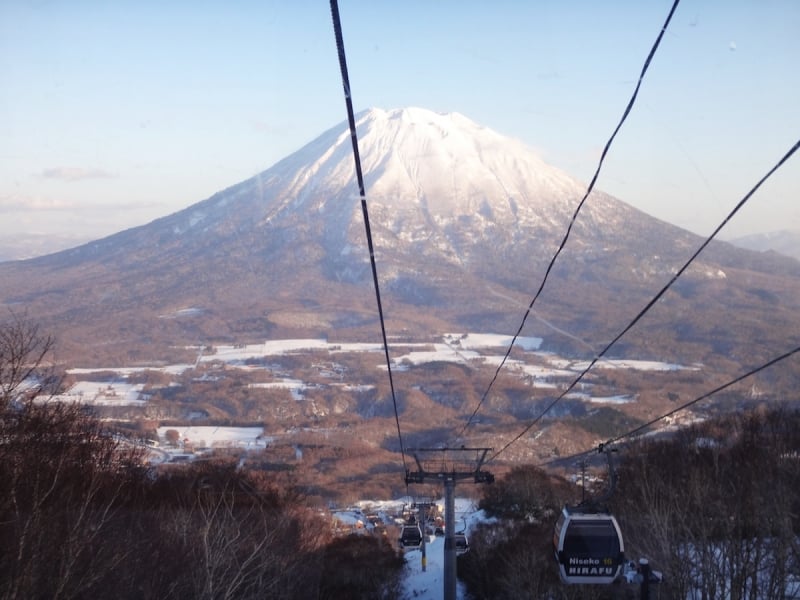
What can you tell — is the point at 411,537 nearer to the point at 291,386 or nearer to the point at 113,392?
the point at 113,392

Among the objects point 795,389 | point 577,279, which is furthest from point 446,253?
point 795,389

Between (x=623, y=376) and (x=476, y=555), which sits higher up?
(x=623, y=376)

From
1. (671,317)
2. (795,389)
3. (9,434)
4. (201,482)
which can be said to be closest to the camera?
(9,434)

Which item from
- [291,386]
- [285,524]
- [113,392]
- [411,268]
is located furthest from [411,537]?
[411,268]

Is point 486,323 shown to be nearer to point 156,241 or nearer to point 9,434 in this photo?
point 156,241

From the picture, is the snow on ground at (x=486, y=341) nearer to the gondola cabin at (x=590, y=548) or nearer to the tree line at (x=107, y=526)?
the tree line at (x=107, y=526)

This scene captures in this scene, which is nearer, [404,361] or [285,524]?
[285,524]

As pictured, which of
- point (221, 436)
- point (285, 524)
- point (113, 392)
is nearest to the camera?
point (285, 524)
